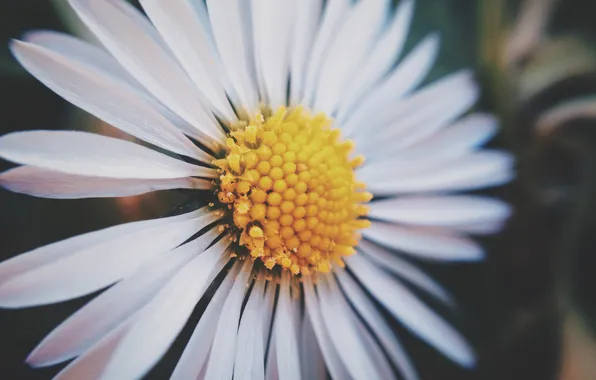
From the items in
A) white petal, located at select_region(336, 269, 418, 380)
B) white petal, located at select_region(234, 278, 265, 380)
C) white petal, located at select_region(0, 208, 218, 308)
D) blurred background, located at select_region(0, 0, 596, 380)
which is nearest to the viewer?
white petal, located at select_region(0, 208, 218, 308)

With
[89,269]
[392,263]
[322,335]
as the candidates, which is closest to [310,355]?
[322,335]

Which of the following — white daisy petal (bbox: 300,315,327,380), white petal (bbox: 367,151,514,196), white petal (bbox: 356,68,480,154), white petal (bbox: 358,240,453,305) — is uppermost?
white petal (bbox: 356,68,480,154)

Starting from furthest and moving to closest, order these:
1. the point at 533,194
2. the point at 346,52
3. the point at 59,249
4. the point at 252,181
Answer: the point at 533,194
the point at 346,52
the point at 252,181
the point at 59,249

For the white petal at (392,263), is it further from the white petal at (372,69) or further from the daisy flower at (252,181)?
the white petal at (372,69)

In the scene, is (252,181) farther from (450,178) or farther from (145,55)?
(450,178)

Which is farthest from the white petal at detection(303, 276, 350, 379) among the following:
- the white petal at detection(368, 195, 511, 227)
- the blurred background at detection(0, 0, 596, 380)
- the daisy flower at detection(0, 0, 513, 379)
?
the blurred background at detection(0, 0, 596, 380)

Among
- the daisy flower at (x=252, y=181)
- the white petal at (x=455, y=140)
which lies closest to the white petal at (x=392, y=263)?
→ the daisy flower at (x=252, y=181)

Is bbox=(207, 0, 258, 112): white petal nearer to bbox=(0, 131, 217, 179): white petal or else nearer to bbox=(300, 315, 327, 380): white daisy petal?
bbox=(0, 131, 217, 179): white petal
